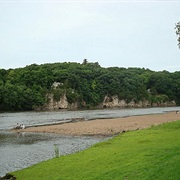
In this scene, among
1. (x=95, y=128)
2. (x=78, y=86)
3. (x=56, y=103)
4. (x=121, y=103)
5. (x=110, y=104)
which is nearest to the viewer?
(x=95, y=128)

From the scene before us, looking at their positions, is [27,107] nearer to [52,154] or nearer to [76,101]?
[76,101]

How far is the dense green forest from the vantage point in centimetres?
12438

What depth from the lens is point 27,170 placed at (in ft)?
64.4

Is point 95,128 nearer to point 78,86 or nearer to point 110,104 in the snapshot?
point 78,86

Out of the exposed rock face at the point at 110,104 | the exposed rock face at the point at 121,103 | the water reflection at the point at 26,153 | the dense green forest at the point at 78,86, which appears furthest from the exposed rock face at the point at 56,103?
the water reflection at the point at 26,153

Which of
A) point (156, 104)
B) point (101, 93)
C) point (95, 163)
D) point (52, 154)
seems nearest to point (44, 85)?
point (101, 93)

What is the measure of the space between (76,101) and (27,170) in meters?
136

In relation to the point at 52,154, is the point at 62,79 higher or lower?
higher

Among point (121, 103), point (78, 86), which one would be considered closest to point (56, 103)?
point (78, 86)

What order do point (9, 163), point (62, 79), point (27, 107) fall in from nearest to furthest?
point (9, 163) → point (27, 107) → point (62, 79)

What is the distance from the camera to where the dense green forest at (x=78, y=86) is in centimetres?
12438

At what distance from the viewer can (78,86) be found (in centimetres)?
16038

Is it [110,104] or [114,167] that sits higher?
[110,104]

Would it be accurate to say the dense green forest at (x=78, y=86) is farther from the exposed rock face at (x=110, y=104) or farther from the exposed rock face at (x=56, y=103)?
the exposed rock face at (x=110, y=104)
